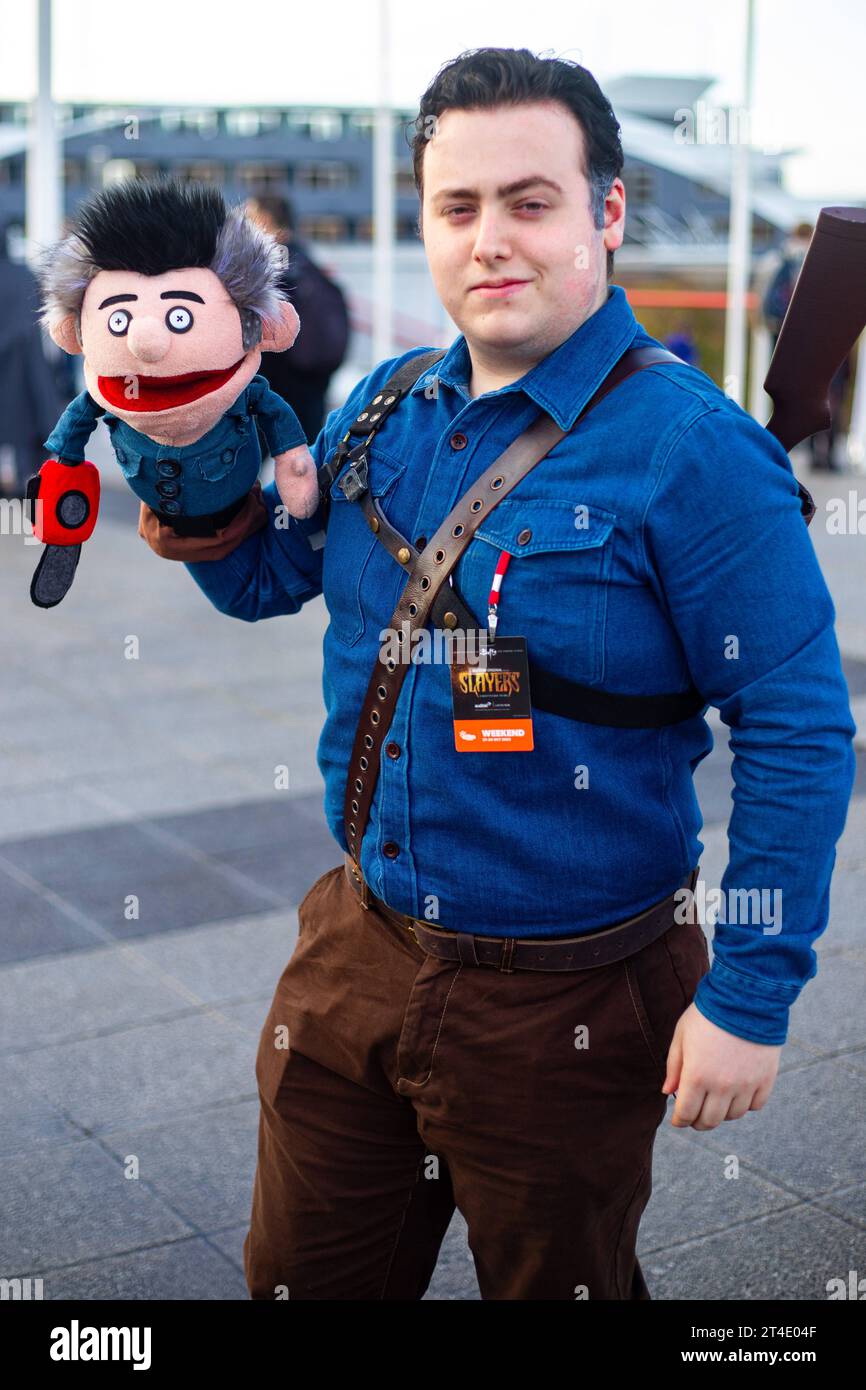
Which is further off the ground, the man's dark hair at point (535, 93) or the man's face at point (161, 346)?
the man's dark hair at point (535, 93)

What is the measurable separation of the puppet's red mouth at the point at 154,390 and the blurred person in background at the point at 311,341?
671 centimetres

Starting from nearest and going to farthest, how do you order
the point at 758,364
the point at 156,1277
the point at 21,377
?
the point at 156,1277 → the point at 21,377 → the point at 758,364

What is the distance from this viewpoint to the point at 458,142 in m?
1.94

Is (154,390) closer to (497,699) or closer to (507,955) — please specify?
(497,699)

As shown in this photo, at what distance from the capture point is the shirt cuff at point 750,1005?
1880 millimetres

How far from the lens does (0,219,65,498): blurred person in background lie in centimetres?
1042

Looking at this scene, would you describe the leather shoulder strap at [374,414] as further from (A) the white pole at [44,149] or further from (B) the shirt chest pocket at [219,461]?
(A) the white pole at [44,149]

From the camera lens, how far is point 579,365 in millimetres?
1975

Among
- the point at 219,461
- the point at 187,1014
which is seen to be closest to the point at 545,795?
the point at 219,461

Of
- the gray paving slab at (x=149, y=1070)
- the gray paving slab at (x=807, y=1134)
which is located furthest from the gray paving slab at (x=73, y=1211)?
the gray paving slab at (x=807, y=1134)

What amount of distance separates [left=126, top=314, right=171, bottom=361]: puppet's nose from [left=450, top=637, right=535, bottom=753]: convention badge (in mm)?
537

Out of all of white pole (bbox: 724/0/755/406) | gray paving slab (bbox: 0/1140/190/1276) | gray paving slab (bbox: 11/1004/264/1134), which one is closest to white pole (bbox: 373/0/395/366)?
white pole (bbox: 724/0/755/406)

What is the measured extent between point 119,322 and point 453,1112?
1.09 meters
